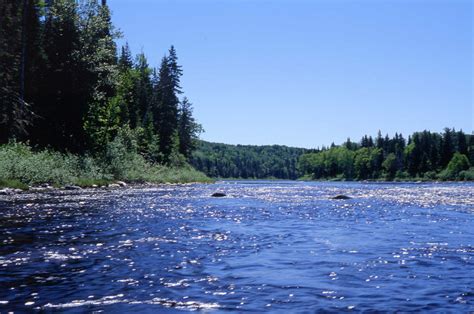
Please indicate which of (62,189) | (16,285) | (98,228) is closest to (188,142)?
(62,189)

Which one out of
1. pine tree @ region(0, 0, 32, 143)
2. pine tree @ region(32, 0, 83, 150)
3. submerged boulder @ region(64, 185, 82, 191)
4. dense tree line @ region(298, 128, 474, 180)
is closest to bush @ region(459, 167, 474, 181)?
dense tree line @ region(298, 128, 474, 180)

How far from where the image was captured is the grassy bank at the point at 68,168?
32.2 metres

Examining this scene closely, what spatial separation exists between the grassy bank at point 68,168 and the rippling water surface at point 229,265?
16225mm

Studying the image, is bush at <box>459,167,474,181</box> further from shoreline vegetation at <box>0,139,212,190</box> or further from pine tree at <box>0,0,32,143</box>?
pine tree at <box>0,0,32,143</box>

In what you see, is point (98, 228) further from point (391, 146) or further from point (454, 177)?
point (391, 146)

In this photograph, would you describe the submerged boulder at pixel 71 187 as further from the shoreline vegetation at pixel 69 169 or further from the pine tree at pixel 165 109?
the pine tree at pixel 165 109

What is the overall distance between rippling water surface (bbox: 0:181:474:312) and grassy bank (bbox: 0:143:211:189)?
16.2 m

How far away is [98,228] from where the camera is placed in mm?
14938

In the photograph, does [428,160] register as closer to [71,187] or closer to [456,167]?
[456,167]

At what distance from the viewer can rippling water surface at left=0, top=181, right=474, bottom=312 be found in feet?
22.8

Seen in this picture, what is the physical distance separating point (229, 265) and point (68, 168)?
33.9m

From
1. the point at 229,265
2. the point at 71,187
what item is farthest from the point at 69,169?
the point at 229,265

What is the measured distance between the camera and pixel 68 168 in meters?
40.2

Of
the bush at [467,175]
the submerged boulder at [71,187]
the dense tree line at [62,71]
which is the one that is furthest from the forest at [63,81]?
the bush at [467,175]
